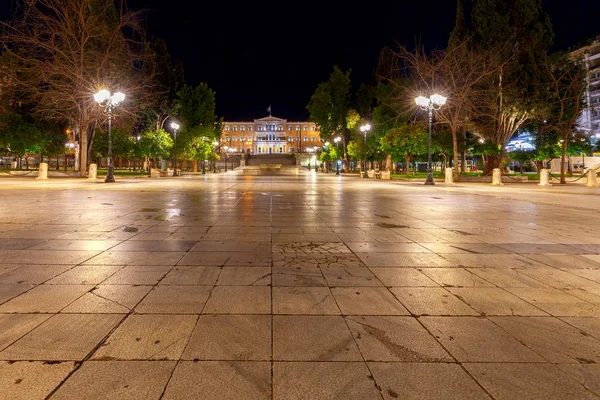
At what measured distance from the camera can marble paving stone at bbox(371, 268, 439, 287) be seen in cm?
592

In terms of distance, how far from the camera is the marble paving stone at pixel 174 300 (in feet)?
15.5

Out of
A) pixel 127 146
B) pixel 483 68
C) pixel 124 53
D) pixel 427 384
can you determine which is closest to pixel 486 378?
pixel 427 384

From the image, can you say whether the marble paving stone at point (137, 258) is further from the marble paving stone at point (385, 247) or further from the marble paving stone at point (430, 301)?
the marble paving stone at point (430, 301)

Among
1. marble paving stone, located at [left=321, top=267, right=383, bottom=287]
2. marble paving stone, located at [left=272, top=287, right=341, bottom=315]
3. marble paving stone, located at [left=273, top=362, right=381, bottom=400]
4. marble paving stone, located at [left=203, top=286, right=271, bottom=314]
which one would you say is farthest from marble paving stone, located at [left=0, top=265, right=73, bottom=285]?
marble paving stone, located at [left=273, top=362, right=381, bottom=400]

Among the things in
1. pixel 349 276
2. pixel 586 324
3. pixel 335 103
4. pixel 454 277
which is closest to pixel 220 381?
pixel 349 276

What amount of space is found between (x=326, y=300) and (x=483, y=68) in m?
35.5

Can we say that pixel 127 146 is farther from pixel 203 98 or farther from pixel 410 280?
pixel 410 280

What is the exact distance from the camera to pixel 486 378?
3.33 m

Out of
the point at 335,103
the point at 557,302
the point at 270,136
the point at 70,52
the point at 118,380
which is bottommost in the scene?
the point at 118,380

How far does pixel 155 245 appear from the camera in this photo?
843cm

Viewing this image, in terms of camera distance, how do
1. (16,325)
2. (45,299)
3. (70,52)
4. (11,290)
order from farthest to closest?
1. (70,52)
2. (11,290)
3. (45,299)
4. (16,325)

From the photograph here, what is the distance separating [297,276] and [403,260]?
80.9 inches

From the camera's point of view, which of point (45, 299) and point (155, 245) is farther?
point (155, 245)

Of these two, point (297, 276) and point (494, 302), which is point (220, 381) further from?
point (494, 302)
